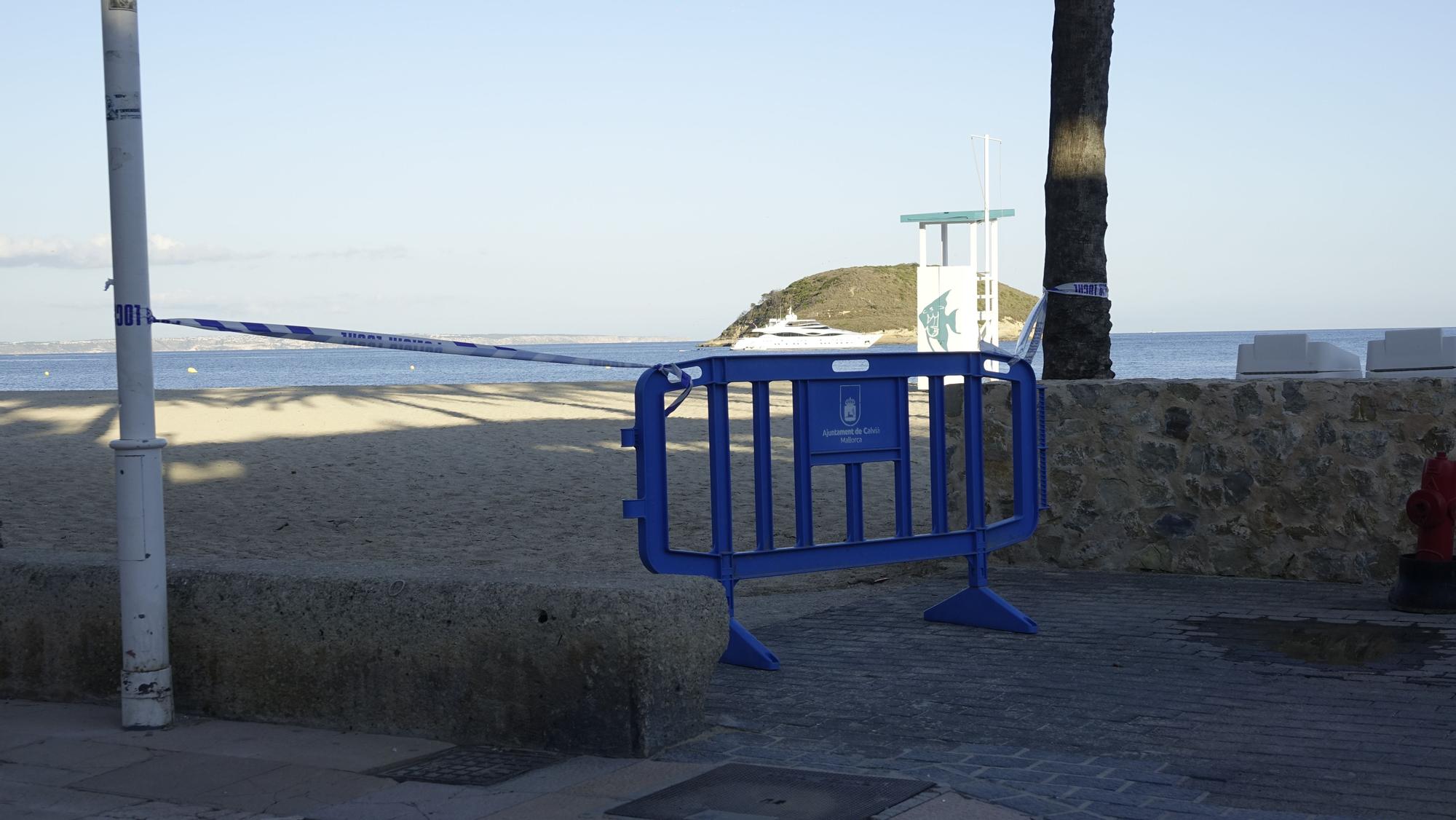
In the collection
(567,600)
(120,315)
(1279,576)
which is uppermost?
(120,315)

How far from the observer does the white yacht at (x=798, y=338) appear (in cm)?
9350

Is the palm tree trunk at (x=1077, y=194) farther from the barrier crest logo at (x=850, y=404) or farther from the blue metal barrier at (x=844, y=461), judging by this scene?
the barrier crest logo at (x=850, y=404)

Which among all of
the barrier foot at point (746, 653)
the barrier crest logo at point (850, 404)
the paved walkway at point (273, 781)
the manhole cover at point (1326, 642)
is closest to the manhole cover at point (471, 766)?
the paved walkway at point (273, 781)

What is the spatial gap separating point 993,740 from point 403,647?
2.03m

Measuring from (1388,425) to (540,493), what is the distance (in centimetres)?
759

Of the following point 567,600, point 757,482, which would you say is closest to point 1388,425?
point 757,482

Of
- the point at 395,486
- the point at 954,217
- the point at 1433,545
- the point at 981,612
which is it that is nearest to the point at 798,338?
the point at 954,217

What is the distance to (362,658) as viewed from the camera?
472 cm

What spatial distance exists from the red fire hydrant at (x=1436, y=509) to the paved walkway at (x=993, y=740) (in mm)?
363

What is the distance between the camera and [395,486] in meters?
13.2

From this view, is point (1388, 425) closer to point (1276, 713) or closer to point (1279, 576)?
point (1279, 576)

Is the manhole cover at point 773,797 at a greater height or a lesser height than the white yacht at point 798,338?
lesser

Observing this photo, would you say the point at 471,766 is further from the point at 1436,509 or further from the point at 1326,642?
the point at 1436,509

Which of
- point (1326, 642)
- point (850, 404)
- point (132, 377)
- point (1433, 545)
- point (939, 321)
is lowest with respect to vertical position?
point (1326, 642)
